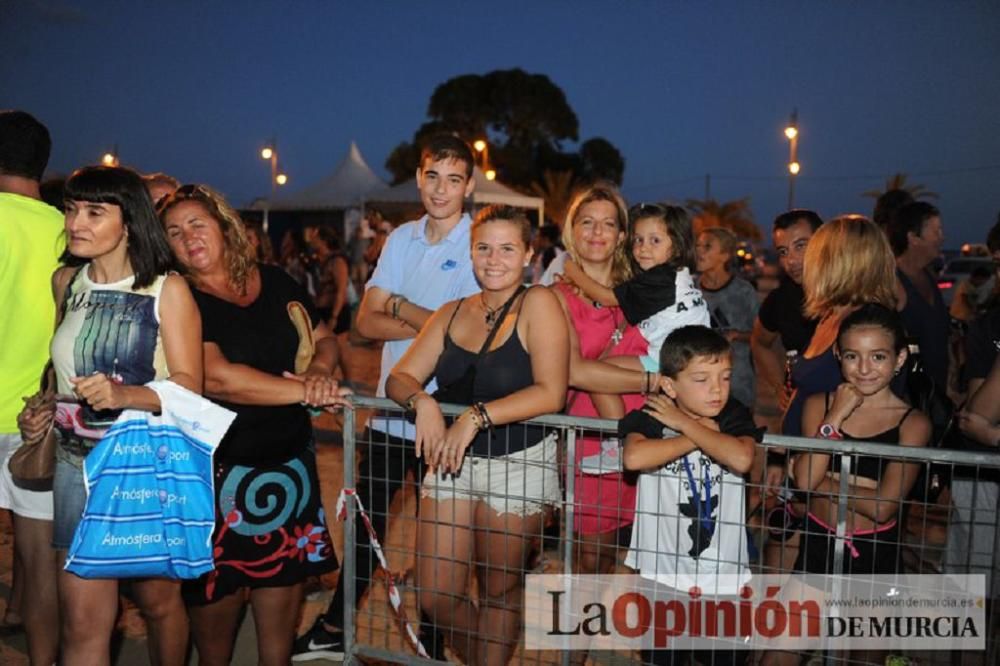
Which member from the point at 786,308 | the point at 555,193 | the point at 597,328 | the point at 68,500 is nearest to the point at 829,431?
the point at 597,328

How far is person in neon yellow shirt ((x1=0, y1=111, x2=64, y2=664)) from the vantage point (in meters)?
3.73

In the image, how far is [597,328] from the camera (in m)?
4.06

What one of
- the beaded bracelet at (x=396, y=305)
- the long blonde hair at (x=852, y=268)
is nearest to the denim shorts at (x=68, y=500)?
the beaded bracelet at (x=396, y=305)

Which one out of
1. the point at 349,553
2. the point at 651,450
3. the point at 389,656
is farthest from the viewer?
the point at 349,553

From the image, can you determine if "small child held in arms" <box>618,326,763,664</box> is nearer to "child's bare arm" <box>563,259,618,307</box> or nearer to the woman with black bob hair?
"child's bare arm" <box>563,259,618,307</box>

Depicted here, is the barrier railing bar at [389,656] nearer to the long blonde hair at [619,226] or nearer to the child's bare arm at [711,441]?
the child's bare arm at [711,441]

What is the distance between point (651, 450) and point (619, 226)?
133 centimetres

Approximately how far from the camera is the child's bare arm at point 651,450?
Answer: 316 centimetres

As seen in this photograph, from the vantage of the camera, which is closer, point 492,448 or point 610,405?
point 492,448

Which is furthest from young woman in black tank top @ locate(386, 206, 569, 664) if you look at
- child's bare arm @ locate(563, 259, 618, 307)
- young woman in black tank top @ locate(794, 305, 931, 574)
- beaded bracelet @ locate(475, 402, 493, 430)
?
young woman in black tank top @ locate(794, 305, 931, 574)

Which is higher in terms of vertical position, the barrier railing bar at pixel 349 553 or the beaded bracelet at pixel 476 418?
the beaded bracelet at pixel 476 418

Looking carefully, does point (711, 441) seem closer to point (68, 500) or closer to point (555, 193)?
point (68, 500)

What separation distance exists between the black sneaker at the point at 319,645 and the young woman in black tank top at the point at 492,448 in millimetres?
1092

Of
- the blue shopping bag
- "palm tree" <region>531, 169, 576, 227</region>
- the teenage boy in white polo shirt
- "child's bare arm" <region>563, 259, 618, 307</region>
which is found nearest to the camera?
the blue shopping bag
